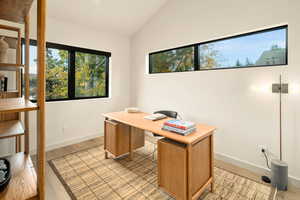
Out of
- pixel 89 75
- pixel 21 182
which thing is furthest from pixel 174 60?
pixel 21 182

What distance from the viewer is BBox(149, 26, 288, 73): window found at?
212 centimetres

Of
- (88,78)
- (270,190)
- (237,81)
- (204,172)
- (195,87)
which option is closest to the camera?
(204,172)

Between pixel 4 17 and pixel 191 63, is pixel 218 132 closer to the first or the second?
pixel 191 63

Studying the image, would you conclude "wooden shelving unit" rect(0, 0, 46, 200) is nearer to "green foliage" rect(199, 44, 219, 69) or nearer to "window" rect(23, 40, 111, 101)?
"window" rect(23, 40, 111, 101)

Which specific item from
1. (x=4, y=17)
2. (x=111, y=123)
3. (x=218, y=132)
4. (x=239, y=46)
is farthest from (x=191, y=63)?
(x=4, y=17)

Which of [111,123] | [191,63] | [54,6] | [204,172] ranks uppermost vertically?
[54,6]

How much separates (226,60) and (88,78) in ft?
9.51

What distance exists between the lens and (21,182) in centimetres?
89

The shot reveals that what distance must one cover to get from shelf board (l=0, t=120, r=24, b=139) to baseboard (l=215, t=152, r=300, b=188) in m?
2.79

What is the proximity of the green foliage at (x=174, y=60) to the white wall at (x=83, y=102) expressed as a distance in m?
0.91

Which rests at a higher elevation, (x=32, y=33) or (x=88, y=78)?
(x=32, y=33)

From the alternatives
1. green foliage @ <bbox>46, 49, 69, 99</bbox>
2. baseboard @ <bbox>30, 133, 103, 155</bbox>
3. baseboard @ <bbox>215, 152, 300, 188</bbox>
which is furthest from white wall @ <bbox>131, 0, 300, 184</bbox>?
green foliage @ <bbox>46, 49, 69, 99</bbox>

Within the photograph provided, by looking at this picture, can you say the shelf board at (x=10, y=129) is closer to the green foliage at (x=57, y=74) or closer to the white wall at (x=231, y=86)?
the green foliage at (x=57, y=74)

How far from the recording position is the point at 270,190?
1.87 meters
